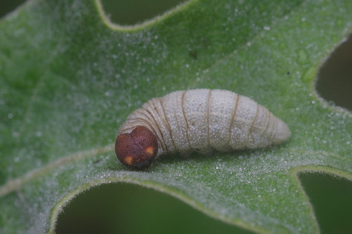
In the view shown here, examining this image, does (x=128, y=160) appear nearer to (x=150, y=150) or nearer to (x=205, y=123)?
(x=150, y=150)

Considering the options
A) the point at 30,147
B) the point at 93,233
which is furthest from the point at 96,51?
the point at 93,233

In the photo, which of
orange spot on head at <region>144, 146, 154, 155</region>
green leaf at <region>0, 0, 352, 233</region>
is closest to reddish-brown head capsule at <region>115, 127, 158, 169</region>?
orange spot on head at <region>144, 146, 154, 155</region>

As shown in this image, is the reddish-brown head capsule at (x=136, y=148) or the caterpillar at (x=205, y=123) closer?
the reddish-brown head capsule at (x=136, y=148)

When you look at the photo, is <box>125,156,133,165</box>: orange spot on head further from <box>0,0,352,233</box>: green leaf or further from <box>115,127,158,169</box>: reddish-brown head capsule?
<box>0,0,352,233</box>: green leaf

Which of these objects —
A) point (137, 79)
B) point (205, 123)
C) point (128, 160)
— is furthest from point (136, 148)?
point (137, 79)

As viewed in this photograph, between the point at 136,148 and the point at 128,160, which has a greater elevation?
the point at 136,148

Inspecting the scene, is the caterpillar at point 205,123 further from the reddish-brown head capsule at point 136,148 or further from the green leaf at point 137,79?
the green leaf at point 137,79

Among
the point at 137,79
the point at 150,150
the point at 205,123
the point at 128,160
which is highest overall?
the point at 137,79

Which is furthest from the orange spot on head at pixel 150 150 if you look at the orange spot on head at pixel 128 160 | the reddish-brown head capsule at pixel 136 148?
the orange spot on head at pixel 128 160

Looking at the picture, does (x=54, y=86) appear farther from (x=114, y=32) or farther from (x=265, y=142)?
(x=265, y=142)
